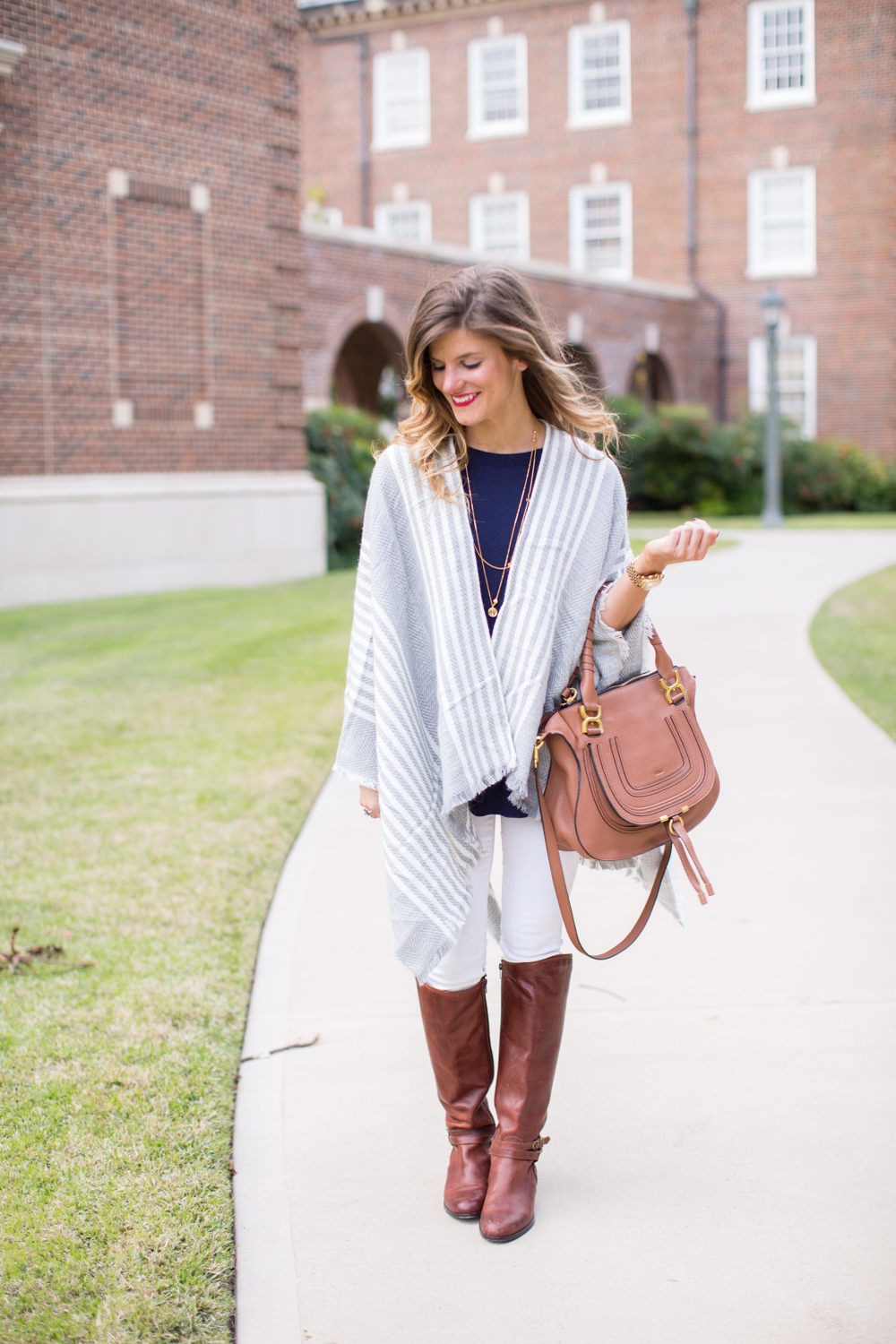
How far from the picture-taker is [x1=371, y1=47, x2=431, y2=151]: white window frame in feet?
91.7

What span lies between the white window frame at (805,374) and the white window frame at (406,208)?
24.3 ft

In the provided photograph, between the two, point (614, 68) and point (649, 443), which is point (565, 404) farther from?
point (614, 68)

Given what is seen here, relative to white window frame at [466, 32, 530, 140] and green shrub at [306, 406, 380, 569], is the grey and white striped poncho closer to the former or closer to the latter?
green shrub at [306, 406, 380, 569]

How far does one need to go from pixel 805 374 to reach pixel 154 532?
57.0 ft

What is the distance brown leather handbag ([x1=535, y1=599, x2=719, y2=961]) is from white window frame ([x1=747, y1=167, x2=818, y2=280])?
2610 cm

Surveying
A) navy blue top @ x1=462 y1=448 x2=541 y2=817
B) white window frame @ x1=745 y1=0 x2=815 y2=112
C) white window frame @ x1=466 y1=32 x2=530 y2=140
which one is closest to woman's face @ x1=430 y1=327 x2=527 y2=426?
navy blue top @ x1=462 y1=448 x2=541 y2=817

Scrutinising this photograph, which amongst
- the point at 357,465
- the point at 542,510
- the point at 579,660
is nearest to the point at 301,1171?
the point at 579,660

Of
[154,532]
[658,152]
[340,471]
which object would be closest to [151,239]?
[154,532]

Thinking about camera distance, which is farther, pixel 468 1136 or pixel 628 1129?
pixel 628 1129

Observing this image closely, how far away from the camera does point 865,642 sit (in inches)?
357

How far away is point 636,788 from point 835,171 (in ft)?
87.1

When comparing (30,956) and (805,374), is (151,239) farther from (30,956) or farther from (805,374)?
(805,374)

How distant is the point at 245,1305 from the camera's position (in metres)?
2.26

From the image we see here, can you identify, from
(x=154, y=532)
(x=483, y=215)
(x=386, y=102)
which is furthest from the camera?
(x=386, y=102)
